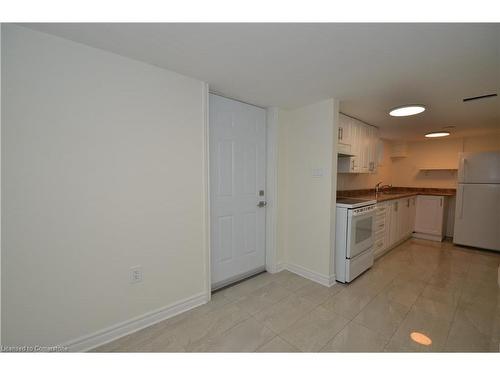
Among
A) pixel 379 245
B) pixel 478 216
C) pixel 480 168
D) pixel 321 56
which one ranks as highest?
pixel 321 56

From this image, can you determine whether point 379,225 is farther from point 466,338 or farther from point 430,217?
point 430,217

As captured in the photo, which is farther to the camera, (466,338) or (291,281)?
(291,281)

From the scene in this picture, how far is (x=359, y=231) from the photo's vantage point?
8.12 ft

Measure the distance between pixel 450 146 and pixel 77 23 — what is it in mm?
6144

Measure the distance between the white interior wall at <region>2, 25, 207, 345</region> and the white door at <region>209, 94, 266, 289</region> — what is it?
1.24 feet

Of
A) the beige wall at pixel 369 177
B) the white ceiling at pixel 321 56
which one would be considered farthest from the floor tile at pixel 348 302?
the white ceiling at pixel 321 56

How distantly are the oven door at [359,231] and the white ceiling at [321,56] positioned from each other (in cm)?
138

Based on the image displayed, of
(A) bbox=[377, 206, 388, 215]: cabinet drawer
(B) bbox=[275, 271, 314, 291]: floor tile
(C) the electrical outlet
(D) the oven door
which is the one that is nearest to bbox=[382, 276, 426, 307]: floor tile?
(D) the oven door

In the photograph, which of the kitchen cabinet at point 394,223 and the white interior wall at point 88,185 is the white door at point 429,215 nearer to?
the kitchen cabinet at point 394,223

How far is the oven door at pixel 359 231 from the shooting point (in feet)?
7.70

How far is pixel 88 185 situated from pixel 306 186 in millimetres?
2181

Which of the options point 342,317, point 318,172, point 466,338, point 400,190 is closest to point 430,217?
point 400,190

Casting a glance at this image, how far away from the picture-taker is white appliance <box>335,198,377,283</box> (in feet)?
7.71

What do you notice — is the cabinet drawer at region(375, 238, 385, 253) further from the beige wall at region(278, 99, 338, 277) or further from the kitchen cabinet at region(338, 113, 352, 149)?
the kitchen cabinet at region(338, 113, 352, 149)
